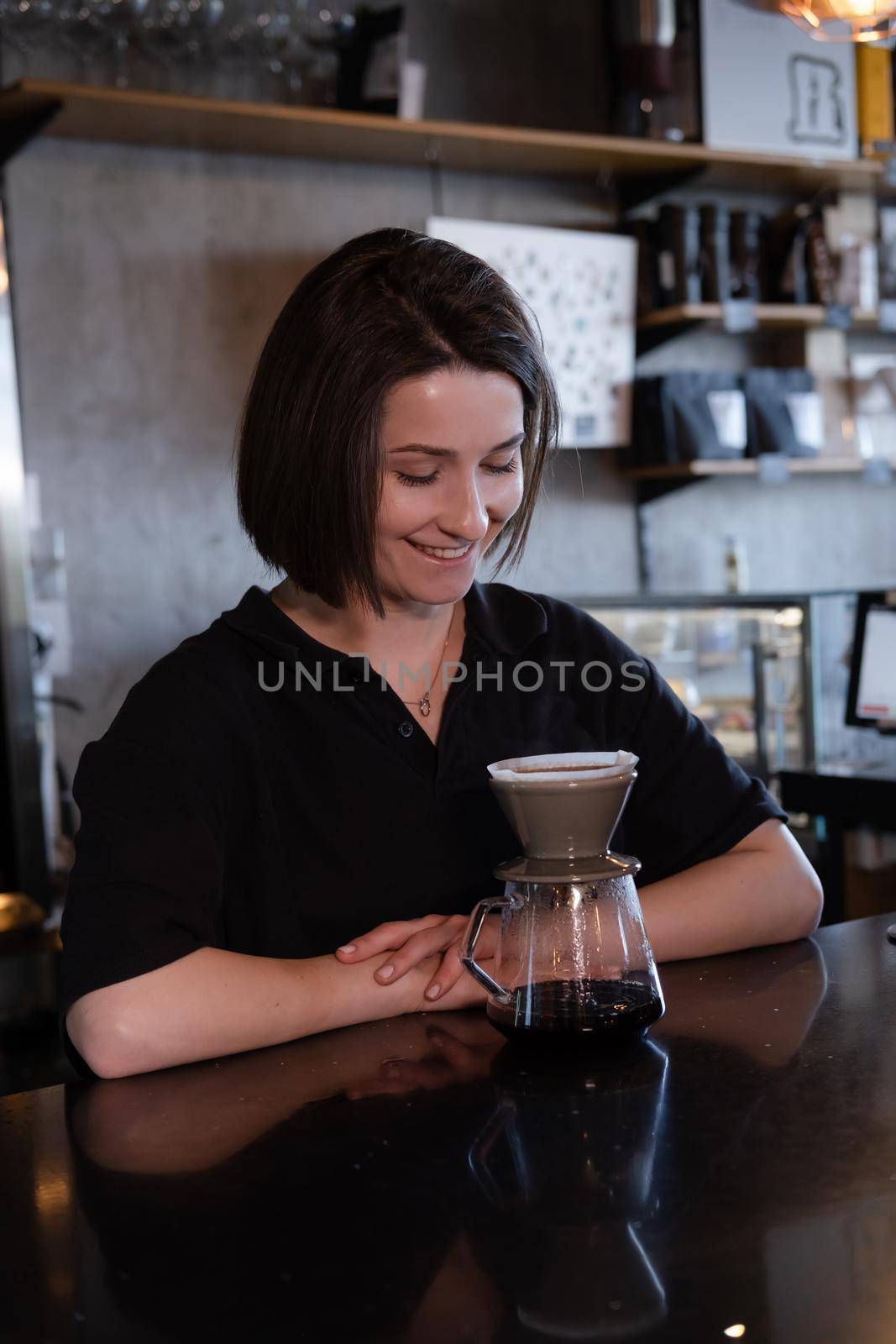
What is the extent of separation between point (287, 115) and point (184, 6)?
0.30 m

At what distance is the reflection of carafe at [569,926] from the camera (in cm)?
102

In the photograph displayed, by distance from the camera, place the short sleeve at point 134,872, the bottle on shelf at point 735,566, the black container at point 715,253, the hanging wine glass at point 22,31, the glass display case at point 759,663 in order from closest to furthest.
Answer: the short sleeve at point 134,872, the hanging wine glass at point 22,31, the glass display case at point 759,663, the black container at point 715,253, the bottle on shelf at point 735,566

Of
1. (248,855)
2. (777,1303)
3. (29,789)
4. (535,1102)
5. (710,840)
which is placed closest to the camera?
(777,1303)

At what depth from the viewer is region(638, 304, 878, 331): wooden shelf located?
3.63 metres

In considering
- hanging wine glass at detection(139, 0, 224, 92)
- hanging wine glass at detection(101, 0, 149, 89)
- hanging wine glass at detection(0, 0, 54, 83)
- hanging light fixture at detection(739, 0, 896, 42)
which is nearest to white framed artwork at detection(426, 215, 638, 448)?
hanging wine glass at detection(139, 0, 224, 92)

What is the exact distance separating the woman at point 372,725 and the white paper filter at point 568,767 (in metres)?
0.18

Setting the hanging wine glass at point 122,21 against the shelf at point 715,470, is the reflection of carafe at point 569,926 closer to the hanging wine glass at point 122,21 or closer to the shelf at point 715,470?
the hanging wine glass at point 122,21

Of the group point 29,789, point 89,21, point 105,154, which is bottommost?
point 29,789

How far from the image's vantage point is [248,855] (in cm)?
134

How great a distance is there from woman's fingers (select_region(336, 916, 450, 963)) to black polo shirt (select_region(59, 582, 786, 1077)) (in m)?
0.12

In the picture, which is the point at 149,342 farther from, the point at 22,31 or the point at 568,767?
the point at 568,767

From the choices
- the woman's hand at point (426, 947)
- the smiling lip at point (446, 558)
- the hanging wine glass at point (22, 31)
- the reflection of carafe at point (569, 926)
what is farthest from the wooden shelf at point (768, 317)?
the reflection of carafe at point (569, 926)

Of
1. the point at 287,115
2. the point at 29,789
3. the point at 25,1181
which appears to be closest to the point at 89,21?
the point at 287,115

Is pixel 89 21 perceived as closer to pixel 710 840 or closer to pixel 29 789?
pixel 29 789
